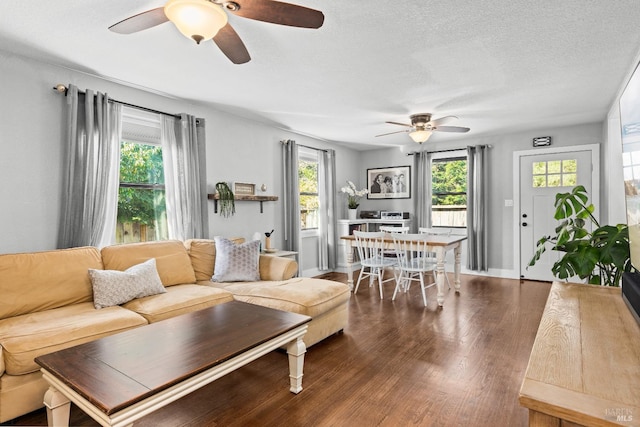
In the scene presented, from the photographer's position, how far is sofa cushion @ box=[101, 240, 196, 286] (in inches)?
114

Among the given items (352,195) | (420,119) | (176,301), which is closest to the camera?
(176,301)

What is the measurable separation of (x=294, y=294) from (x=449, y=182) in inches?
171

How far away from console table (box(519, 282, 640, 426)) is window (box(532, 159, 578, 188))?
14.7ft

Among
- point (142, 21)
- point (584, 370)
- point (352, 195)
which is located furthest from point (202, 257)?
point (352, 195)

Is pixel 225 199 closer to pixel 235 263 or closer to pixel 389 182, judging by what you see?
pixel 235 263

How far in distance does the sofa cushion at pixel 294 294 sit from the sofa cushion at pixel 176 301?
0.65ft

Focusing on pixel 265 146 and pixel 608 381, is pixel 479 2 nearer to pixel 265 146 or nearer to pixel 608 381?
pixel 608 381

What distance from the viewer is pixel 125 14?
211 cm

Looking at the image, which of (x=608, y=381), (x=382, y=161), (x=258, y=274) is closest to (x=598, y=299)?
(x=608, y=381)

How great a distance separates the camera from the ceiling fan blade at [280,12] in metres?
1.61

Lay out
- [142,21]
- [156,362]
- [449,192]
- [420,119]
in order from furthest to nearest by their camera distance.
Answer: [449,192] → [420,119] → [142,21] → [156,362]

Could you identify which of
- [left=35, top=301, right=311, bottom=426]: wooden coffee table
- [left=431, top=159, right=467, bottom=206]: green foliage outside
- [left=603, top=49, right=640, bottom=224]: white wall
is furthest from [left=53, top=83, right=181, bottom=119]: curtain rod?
[left=603, top=49, right=640, bottom=224]: white wall

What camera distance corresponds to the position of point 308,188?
19.2ft

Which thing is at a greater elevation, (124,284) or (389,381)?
(124,284)
